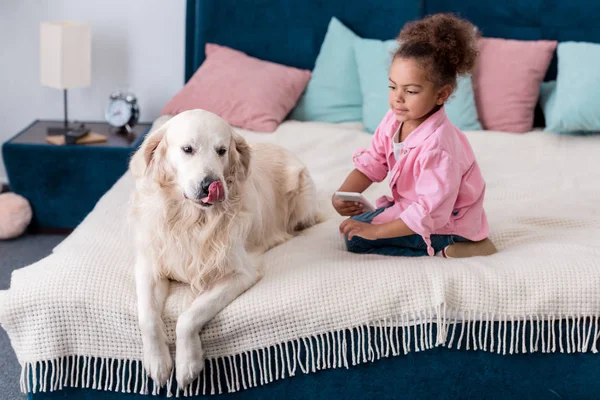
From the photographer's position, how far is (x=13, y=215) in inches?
128

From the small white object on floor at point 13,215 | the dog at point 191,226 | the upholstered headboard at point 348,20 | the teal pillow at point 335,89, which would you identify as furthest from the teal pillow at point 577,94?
the small white object on floor at point 13,215

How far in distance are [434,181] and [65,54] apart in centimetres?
207

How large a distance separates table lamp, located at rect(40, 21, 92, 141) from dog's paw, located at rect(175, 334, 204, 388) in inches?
72.5

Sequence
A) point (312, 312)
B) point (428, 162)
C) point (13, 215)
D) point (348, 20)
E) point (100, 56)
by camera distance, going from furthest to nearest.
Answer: point (100, 56)
point (348, 20)
point (13, 215)
point (428, 162)
point (312, 312)

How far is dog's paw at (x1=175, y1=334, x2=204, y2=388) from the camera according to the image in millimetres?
1714

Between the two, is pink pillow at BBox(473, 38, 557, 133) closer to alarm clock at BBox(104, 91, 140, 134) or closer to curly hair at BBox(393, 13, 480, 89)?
curly hair at BBox(393, 13, 480, 89)

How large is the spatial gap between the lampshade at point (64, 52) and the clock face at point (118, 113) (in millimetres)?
246

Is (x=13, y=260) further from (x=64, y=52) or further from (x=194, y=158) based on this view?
(x=194, y=158)

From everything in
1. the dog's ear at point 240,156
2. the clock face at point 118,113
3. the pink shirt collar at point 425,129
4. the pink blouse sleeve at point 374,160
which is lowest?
the clock face at point 118,113

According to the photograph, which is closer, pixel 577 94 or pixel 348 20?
pixel 577 94

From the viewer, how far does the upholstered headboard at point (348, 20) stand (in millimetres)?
3600

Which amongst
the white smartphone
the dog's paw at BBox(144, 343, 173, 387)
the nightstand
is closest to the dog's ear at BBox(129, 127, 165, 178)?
the dog's paw at BBox(144, 343, 173, 387)

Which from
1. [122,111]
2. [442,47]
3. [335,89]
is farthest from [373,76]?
[442,47]

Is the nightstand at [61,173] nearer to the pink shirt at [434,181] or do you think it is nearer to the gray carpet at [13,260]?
the gray carpet at [13,260]
